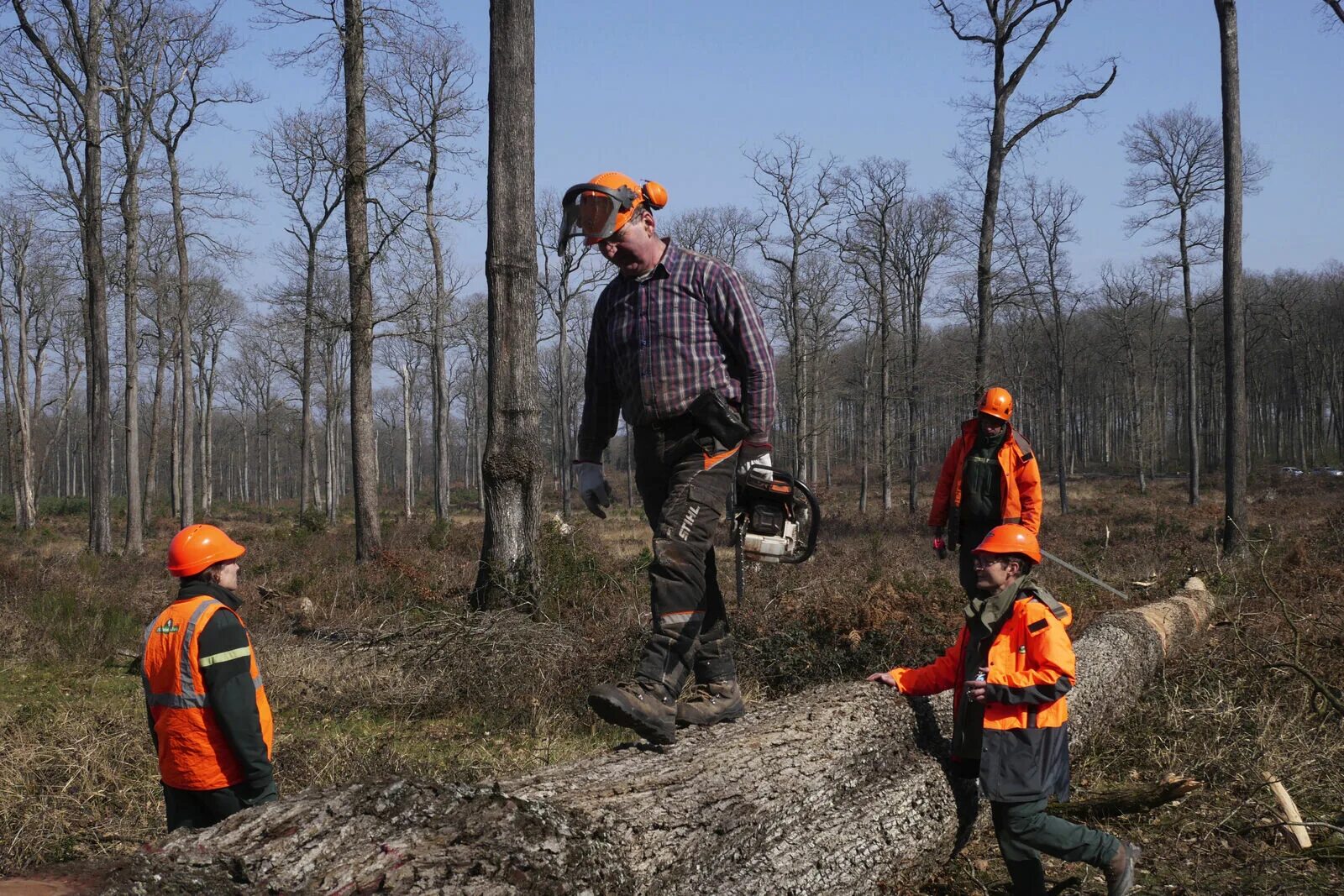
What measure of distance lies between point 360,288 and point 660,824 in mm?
13048

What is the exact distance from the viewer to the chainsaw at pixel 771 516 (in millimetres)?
4016

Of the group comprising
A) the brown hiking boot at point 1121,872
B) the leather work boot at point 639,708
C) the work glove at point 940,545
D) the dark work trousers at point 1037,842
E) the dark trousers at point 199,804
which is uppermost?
the work glove at point 940,545

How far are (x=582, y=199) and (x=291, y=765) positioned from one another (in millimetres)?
3284

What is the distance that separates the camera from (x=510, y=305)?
27.7 feet

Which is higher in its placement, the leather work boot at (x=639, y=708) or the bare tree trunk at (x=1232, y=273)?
the bare tree trunk at (x=1232, y=273)

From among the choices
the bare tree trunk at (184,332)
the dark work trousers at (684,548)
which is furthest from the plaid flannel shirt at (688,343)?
the bare tree trunk at (184,332)

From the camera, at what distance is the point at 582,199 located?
12.8 ft

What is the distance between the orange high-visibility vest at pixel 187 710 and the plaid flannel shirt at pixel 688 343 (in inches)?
74.2

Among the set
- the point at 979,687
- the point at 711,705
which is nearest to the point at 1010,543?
the point at 979,687

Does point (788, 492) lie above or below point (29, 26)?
below

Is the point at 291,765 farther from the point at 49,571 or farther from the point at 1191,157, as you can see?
the point at 1191,157

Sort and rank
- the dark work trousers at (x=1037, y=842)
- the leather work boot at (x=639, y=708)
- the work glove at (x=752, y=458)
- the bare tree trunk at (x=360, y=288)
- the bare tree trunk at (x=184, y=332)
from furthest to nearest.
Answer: the bare tree trunk at (x=184, y=332) < the bare tree trunk at (x=360, y=288) < the work glove at (x=752, y=458) < the dark work trousers at (x=1037, y=842) < the leather work boot at (x=639, y=708)

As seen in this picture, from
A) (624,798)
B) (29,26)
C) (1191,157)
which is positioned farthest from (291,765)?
(1191,157)

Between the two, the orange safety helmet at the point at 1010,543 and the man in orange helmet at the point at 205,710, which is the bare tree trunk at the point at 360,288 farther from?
the orange safety helmet at the point at 1010,543
